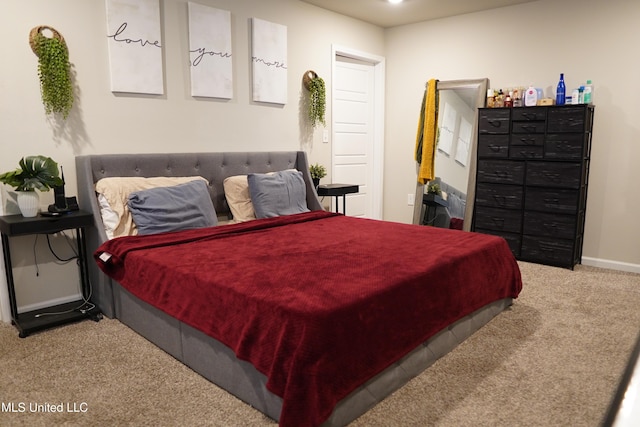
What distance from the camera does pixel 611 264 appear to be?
13.9ft

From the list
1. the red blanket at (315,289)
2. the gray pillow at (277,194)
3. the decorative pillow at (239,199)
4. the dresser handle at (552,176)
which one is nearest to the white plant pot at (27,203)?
the red blanket at (315,289)

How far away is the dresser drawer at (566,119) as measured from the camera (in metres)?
3.93

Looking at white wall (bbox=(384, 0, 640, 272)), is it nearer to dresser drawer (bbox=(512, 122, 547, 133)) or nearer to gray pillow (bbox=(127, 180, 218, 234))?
→ dresser drawer (bbox=(512, 122, 547, 133))

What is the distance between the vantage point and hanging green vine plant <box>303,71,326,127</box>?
4.63 metres

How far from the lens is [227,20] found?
387cm

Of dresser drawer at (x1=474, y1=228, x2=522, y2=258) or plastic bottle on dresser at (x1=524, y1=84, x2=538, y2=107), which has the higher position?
plastic bottle on dresser at (x1=524, y1=84, x2=538, y2=107)

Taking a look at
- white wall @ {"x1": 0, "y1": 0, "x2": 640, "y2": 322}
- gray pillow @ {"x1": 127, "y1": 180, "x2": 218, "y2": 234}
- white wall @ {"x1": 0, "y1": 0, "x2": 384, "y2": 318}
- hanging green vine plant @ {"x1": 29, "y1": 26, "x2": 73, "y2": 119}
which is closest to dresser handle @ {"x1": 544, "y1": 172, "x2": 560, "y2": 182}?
white wall @ {"x1": 0, "y1": 0, "x2": 640, "y2": 322}

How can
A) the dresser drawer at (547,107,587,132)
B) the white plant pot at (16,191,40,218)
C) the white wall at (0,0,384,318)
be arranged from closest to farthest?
1. the white plant pot at (16,191,40,218)
2. the white wall at (0,0,384,318)
3. the dresser drawer at (547,107,587,132)

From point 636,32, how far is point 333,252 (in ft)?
11.3

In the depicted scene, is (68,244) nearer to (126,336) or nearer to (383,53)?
(126,336)

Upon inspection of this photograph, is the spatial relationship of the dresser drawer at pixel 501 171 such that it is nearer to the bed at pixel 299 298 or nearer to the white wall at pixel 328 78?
the white wall at pixel 328 78

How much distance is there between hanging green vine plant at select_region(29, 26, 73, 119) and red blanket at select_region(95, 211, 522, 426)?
1.01 meters

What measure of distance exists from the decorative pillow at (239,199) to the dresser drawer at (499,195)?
91.5 inches

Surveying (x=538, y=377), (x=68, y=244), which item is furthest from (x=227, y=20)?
(x=538, y=377)
